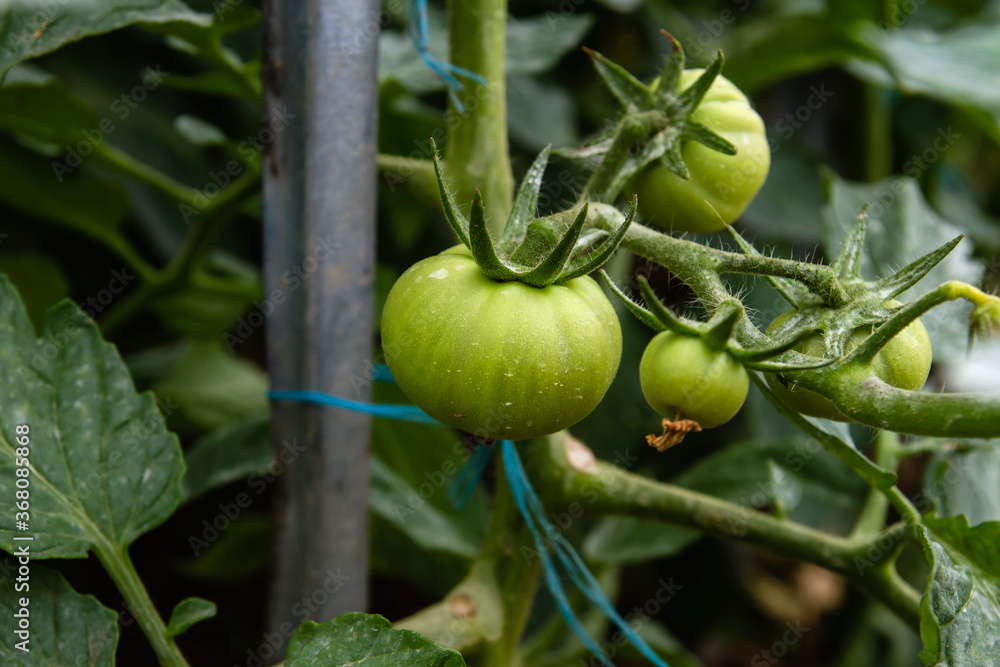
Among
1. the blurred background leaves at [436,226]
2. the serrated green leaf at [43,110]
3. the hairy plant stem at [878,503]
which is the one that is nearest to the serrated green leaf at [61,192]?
the blurred background leaves at [436,226]

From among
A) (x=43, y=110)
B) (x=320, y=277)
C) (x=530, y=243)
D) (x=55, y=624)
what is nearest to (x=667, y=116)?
(x=530, y=243)

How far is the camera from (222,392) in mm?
1179

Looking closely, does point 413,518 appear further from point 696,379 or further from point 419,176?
point 696,379

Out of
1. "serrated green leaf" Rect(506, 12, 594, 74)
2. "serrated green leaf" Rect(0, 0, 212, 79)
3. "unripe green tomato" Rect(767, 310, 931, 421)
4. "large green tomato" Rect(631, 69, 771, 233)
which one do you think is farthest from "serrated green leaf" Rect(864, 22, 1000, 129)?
"serrated green leaf" Rect(0, 0, 212, 79)

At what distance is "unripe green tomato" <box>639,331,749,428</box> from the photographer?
433 millimetres

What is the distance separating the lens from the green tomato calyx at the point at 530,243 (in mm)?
423

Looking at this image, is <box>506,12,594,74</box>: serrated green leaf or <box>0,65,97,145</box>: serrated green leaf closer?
<box>0,65,97,145</box>: serrated green leaf

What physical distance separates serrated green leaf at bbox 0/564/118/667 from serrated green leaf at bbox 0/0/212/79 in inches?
14.8

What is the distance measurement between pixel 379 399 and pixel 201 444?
28 cm

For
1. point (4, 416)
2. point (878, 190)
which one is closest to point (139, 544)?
point (4, 416)

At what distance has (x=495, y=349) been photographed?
0.44m

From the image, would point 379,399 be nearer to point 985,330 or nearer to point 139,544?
point 139,544

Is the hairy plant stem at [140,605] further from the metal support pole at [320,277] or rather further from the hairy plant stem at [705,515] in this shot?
the hairy plant stem at [705,515]

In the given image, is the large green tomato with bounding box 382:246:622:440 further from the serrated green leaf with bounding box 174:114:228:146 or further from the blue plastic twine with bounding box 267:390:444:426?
the serrated green leaf with bounding box 174:114:228:146
